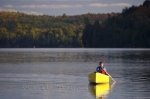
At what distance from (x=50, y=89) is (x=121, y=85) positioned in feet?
19.8

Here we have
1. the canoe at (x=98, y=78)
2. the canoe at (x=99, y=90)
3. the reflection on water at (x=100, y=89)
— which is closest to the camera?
the reflection on water at (x=100, y=89)

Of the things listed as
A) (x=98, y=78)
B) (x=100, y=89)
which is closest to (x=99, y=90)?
(x=100, y=89)

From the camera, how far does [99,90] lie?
36.7 meters

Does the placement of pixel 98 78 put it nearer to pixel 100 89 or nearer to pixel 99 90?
pixel 100 89

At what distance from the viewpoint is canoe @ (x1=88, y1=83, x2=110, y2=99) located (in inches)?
1327

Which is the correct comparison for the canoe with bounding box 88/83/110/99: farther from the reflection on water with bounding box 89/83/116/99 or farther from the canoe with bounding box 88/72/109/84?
the canoe with bounding box 88/72/109/84

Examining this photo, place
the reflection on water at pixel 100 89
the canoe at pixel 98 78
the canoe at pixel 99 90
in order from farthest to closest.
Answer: the canoe at pixel 98 78 < the canoe at pixel 99 90 < the reflection on water at pixel 100 89

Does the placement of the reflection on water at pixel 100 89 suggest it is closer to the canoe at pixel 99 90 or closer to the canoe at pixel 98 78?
the canoe at pixel 99 90

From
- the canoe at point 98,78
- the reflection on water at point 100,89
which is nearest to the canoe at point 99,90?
the reflection on water at point 100,89

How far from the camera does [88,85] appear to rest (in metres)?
40.8

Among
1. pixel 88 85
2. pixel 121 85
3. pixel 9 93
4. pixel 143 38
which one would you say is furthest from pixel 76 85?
pixel 143 38

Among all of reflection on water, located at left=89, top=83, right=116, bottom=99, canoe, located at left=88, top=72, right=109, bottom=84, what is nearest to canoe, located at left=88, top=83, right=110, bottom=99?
reflection on water, located at left=89, top=83, right=116, bottom=99

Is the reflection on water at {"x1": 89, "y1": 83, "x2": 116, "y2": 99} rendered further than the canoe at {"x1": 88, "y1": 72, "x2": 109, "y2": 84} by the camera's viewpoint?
No

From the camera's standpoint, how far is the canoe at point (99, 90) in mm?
33706
